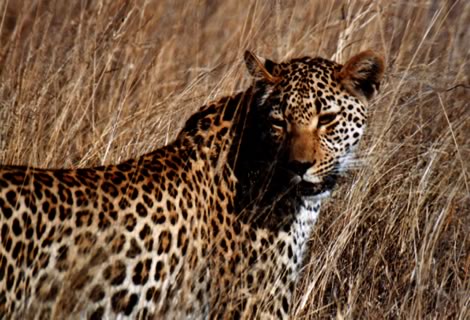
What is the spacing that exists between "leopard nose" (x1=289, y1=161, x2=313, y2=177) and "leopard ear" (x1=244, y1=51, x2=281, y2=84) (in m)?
0.52

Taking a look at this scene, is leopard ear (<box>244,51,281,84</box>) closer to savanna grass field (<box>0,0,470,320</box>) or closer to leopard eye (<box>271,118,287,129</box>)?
leopard eye (<box>271,118,287,129</box>)

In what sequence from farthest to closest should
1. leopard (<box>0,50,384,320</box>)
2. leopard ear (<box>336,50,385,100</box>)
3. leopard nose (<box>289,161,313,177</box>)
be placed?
leopard ear (<box>336,50,385,100</box>)
leopard nose (<box>289,161,313,177</box>)
leopard (<box>0,50,384,320</box>)

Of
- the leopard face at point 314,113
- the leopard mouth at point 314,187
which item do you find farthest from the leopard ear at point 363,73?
the leopard mouth at point 314,187

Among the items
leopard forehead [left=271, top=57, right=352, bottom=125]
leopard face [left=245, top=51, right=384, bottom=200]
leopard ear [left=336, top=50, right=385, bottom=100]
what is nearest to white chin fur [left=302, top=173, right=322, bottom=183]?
leopard face [left=245, top=51, right=384, bottom=200]

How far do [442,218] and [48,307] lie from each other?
7.12ft

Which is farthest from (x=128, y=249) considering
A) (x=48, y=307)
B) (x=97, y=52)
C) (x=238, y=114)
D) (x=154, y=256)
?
(x=97, y=52)

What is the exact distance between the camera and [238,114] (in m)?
5.93

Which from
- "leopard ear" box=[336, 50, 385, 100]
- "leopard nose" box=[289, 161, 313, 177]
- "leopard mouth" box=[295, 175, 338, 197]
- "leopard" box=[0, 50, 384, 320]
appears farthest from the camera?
"leopard ear" box=[336, 50, 385, 100]

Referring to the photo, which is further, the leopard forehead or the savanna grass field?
the savanna grass field

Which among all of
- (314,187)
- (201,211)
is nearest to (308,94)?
(314,187)

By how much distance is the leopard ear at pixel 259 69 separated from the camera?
5.99 meters

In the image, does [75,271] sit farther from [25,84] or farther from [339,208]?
[25,84]

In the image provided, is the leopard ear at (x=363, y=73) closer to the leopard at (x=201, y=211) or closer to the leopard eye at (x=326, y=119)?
the leopard at (x=201, y=211)

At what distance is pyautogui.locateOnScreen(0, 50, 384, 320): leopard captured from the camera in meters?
5.12
